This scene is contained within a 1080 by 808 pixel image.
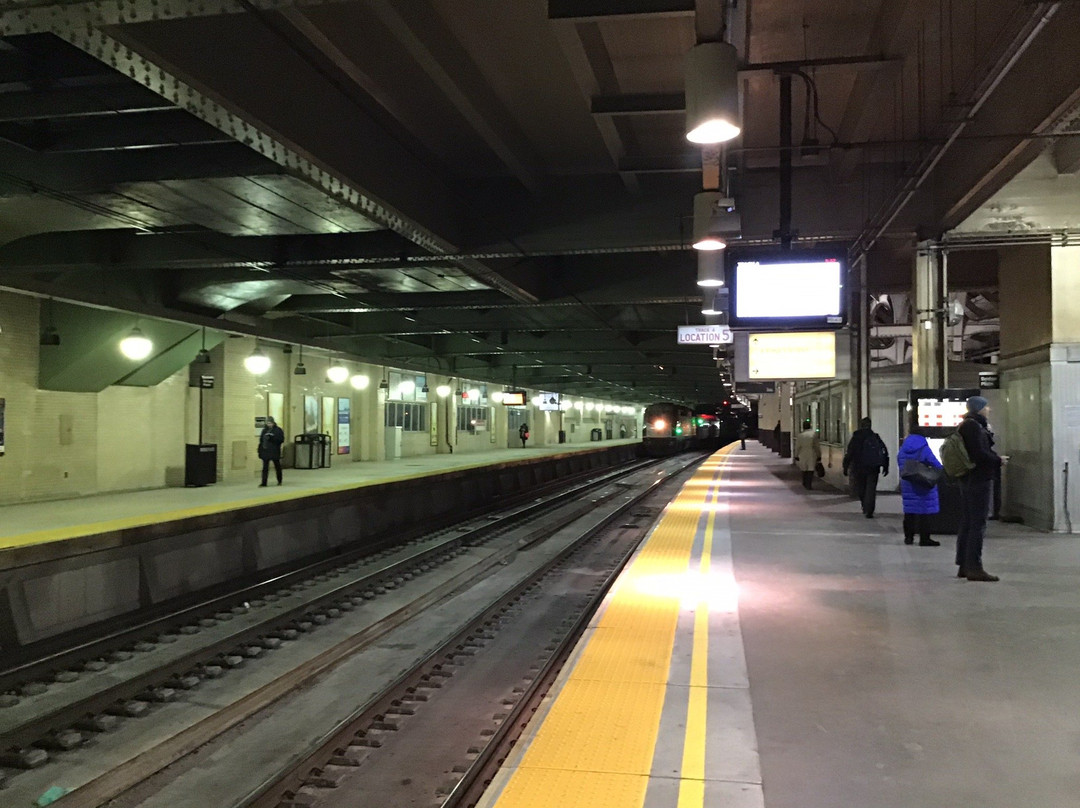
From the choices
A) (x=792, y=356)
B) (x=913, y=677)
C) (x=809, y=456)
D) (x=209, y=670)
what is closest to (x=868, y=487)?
(x=792, y=356)

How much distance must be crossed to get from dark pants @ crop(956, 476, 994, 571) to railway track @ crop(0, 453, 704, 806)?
20.5 ft

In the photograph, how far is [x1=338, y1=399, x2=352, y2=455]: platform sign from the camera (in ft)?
82.6

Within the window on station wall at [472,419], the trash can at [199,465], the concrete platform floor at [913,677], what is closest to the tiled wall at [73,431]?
the trash can at [199,465]

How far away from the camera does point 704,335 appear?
659 inches

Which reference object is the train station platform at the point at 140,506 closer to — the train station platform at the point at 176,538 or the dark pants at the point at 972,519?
the train station platform at the point at 176,538

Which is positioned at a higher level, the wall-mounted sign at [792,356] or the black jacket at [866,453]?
the wall-mounted sign at [792,356]

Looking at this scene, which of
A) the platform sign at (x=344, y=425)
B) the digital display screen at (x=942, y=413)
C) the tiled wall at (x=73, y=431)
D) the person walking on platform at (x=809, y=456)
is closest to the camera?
the digital display screen at (x=942, y=413)

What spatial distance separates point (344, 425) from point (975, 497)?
68.0 feet

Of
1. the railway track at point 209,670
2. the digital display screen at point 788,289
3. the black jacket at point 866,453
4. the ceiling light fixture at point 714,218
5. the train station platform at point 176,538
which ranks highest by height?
the ceiling light fixture at point 714,218

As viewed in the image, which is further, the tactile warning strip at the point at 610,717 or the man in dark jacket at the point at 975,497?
the man in dark jacket at the point at 975,497

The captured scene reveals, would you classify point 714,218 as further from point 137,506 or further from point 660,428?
point 660,428

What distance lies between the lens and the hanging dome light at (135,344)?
13.7 m

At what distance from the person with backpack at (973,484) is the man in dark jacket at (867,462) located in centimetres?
553

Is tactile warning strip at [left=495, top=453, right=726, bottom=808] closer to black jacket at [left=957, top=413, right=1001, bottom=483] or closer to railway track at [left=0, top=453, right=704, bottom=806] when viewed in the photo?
railway track at [left=0, top=453, right=704, bottom=806]
